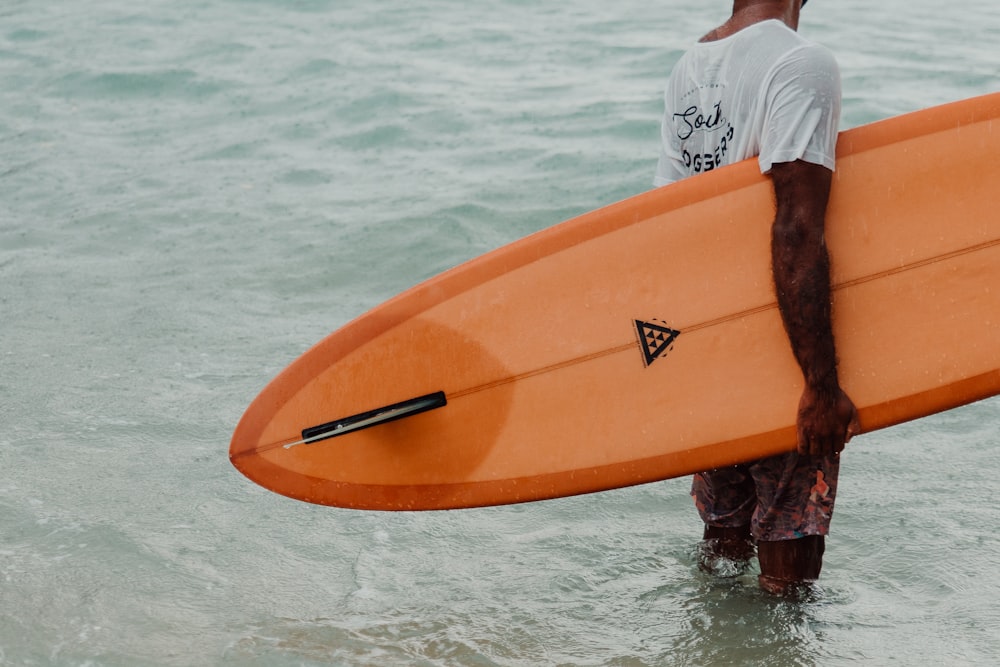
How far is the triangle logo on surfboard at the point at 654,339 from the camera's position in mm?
2756

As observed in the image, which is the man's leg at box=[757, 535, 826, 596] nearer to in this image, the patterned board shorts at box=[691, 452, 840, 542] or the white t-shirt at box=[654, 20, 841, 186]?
the patterned board shorts at box=[691, 452, 840, 542]

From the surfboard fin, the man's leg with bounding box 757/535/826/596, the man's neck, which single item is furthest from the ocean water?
the man's neck

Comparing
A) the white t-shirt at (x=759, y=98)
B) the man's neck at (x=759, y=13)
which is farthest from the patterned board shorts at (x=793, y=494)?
the man's neck at (x=759, y=13)

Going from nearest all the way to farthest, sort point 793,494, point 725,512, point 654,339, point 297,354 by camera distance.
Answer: point 793,494
point 654,339
point 725,512
point 297,354

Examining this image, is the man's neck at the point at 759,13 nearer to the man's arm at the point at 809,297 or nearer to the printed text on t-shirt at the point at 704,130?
the printed text on t-shirt at the point at 704,130

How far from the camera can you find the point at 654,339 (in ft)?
9.09

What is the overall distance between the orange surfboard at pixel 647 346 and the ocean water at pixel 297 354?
354mm

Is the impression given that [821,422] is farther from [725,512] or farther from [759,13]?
[759,13]

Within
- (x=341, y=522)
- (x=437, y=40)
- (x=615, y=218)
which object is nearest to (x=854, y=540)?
(x=615, y=218)

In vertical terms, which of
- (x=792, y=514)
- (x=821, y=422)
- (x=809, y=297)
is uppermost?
(x=809, y=297)

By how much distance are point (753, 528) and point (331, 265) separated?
139 inches

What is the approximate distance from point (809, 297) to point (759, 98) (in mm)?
415

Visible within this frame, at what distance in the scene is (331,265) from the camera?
579 cm

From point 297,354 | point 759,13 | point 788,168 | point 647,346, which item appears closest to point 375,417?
point 647,346
